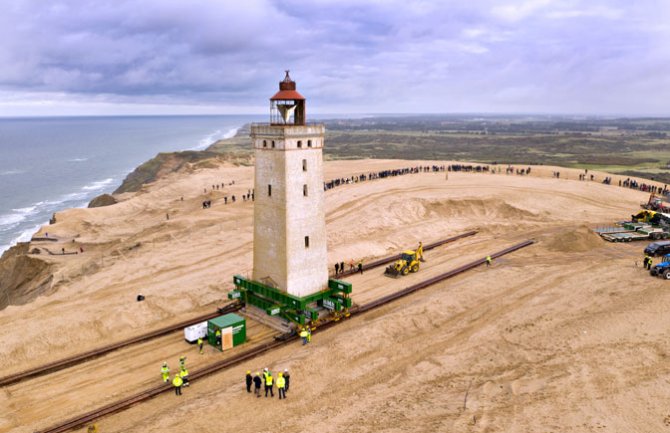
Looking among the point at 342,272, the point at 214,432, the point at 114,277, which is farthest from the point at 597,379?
the point at 114,277

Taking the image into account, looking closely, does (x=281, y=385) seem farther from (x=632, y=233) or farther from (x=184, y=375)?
(x=632, y=233)

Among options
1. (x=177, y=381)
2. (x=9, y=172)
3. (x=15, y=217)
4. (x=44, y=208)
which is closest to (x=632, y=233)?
(x=177, y=381)

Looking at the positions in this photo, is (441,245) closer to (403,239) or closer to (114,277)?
(403,239)

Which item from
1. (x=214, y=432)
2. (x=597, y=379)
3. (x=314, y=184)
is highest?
(x=314, y=184)

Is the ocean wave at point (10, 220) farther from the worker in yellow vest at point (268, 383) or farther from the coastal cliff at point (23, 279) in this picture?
the worker in yellow vest at point (268, 383)

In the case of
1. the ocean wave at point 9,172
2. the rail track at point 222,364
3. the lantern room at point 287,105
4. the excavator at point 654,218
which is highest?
the lantern room at point 287,105

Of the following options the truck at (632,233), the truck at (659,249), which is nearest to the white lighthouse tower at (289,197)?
the truck at (659,249)
